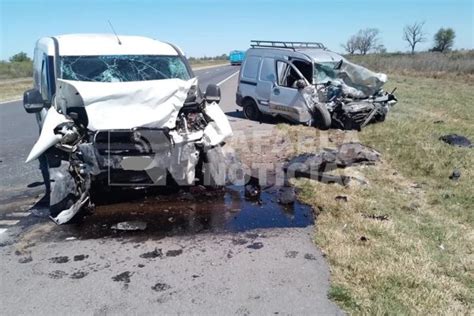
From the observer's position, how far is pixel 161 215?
16.4ft

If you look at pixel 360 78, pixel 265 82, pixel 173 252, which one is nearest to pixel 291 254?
pixel 173 252

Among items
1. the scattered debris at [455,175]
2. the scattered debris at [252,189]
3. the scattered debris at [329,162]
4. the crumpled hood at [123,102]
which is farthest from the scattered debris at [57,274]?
the scattered debris at [455,175]

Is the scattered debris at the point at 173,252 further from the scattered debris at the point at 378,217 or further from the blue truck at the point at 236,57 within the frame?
the blue truck at the point at 236,57

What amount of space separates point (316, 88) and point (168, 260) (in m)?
7.73

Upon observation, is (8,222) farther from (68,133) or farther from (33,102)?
(33,102)

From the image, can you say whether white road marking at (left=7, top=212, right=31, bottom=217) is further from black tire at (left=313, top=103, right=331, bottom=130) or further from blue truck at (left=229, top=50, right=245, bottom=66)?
blue truck at (left=229, top=50, right=245, bottom=66)

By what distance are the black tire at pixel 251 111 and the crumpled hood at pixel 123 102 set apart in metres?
7.21

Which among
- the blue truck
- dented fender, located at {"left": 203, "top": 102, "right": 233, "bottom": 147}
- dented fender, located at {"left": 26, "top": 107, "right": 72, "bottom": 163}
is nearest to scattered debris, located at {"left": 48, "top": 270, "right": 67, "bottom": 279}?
dented fender, located at {"left": 26, "top": 107, "right": 72, "bottom": 163}

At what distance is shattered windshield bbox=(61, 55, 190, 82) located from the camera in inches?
216

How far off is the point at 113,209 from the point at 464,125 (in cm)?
931

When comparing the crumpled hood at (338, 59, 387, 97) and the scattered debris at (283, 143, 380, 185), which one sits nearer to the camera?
the scattered debris at (283, 143, 380, 185)

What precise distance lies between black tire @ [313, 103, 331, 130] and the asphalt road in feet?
16.9

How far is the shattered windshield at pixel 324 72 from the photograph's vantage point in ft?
35.5

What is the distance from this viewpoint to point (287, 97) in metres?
11.0
